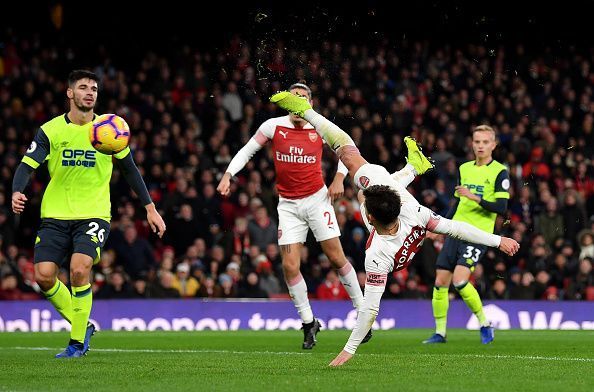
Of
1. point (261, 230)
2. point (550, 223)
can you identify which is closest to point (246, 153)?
point (261, 230)

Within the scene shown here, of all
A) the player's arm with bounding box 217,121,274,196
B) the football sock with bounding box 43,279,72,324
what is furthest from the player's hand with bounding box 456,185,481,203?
the football sock with bounding box 43,279,72,324

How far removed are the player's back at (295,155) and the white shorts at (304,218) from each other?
0.27 feet

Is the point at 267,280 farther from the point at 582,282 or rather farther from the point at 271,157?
the point at 582,282

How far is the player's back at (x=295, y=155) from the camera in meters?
12.6

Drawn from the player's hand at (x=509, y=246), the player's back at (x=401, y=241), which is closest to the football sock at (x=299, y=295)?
the player's back at (x=401, y=241)

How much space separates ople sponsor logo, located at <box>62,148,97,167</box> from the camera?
35.9ft

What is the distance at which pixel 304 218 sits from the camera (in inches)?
503

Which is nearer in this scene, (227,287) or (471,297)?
(471,297)

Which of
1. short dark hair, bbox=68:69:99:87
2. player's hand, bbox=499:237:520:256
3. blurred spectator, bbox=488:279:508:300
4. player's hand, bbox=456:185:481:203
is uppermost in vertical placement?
short dark hair, bbox=68:69:99:87

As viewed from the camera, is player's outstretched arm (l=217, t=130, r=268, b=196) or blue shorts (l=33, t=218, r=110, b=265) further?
player's outstretched arm (l=217, t=130, r=268, b=196)

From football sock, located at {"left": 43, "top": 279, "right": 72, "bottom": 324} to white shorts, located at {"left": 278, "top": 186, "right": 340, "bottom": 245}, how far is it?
8.63ft

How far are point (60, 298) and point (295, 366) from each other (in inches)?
106

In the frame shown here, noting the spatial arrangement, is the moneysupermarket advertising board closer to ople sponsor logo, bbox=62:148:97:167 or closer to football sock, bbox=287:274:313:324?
football sock, bbox=287:274:313:324

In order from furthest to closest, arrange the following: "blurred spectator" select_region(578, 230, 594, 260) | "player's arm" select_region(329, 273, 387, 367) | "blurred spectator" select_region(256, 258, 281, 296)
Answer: "blurred spectator" select_region(578, 230, 594, 260), "blurred spectator" select_region(256, 258, 281, 296), "player's arm" select_region(329, 273, 387, 367)
